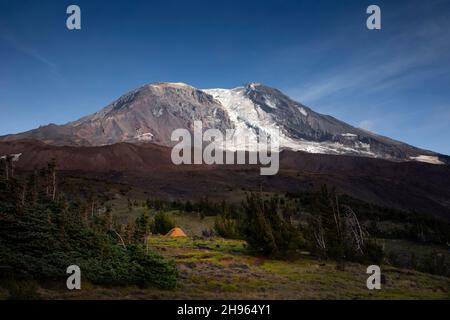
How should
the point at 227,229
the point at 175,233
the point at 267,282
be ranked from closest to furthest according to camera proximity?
1. the point at 267,282
2. the point at 175,233
3. the point at 227,229

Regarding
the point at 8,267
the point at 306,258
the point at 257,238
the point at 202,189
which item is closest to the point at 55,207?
the point at 8,267

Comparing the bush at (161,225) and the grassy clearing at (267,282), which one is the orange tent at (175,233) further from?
the grassy clearing at (267,282)

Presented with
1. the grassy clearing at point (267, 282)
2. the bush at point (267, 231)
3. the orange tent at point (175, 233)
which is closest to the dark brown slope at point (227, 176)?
the orange tent at point (175, 233)

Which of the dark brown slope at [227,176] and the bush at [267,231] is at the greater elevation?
the dark brown slope at [227,176]

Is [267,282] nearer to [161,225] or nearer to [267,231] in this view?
[267,231]

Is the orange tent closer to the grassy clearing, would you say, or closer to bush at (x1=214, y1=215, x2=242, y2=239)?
bush at (x1=214, y1=215, x2=242, y2=239)

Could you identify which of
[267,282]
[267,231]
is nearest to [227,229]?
[267,231]

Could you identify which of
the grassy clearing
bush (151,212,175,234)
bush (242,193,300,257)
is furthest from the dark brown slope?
the grassy clearing

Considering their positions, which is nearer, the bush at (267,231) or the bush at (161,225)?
the bush at (267,231)
